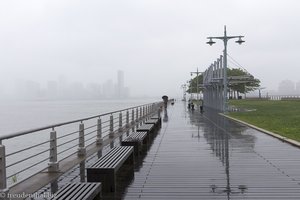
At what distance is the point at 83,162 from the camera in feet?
33.0

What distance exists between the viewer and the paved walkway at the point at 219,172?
7094 millimetres

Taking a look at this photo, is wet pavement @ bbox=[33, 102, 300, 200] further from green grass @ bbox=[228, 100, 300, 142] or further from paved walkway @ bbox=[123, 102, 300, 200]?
green grass @ bbox=[228, 100, 300, 142]

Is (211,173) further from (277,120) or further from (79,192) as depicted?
(277,120)

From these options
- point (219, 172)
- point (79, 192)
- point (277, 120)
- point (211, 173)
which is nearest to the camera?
point (79, 192)

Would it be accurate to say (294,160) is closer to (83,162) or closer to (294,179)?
(294,179)

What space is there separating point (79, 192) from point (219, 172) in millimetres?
4042

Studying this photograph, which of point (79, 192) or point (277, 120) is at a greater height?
point (79, 192)

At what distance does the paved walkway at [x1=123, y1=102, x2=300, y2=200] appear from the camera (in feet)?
23.3

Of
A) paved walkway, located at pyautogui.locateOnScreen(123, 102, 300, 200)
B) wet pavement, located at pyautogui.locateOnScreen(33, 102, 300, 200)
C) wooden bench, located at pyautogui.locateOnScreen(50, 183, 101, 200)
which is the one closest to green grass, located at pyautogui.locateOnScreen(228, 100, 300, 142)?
paved walkway, located at pyautogui.locateOnScreen(123, 102, 300, 200)

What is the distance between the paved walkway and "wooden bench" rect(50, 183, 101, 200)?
1.15 metres

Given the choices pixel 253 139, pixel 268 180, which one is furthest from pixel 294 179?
pixel 253 139

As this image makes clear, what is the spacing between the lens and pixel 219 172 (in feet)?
29.2

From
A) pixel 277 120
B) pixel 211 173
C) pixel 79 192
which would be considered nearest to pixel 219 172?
pixel 211 173

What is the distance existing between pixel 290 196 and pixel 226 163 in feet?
10.6
